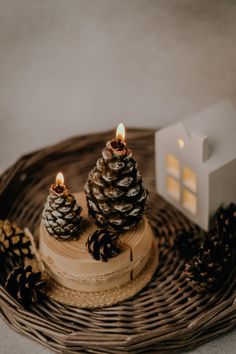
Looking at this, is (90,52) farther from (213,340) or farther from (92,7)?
(213,340)

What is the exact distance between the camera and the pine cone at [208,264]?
106cm

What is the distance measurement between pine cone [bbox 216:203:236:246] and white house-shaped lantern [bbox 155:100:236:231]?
3cm

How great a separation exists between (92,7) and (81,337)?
2.77 ft

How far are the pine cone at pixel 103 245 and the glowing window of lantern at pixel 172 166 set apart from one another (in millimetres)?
236

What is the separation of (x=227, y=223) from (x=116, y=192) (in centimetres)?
23

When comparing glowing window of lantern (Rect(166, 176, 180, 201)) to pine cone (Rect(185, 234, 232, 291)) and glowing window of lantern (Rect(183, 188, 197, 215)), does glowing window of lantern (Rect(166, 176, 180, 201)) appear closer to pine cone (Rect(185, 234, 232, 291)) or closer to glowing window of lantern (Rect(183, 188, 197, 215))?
glowing window of lantern (Rect(183, 188, 197, 215))

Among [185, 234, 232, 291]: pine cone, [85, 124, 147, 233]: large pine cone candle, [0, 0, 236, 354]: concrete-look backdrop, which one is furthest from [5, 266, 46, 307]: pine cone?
[0, 0, 236, 354]: concrete-look backdrop

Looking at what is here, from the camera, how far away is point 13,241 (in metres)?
1.15

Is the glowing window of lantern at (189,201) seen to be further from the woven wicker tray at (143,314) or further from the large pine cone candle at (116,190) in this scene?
the large pine cone candle at (116,190)

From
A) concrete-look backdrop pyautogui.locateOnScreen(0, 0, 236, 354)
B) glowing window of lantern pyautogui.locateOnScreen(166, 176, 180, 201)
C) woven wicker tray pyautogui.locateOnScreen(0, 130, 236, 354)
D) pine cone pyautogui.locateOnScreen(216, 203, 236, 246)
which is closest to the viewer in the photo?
woven wicker tray pyautogui.locateOnScreen(0, 130, 236, 354)

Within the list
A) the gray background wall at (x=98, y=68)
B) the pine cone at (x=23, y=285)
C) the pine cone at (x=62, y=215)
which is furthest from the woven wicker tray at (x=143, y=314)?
the gray background wall at (x=98, y=68)

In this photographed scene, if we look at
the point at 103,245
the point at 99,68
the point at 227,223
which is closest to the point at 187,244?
the point at 227,223

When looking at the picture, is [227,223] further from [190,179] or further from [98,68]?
[98,68]

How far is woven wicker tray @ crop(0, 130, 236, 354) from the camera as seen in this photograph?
3.29ft
